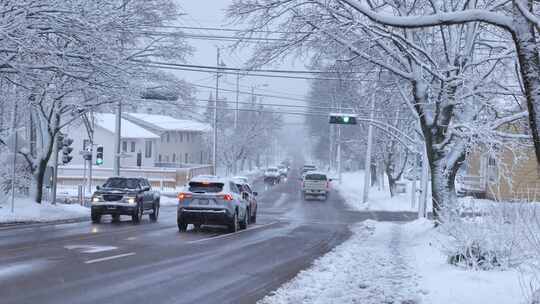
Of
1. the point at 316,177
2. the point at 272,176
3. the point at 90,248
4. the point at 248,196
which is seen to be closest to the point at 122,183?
the point at 248,196

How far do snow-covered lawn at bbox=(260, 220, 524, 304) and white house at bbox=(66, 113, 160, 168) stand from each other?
51.9m

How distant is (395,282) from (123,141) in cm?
6184

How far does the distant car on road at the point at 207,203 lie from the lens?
78.0ft

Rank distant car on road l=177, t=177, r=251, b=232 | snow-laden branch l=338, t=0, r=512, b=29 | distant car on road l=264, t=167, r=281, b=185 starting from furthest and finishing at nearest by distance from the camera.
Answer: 1. distant car on road l=264, t=167, r=281, b=185
2. distant car on road l=177, t=177, r=251, b=232
3. snow-laden branch l=338, t=0, r=512, b=29

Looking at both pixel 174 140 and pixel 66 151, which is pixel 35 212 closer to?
pixel 66 151

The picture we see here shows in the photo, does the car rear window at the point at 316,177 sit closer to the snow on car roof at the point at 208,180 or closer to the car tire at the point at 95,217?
the car tire at the point at 95,217

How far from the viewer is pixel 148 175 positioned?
6419 cm

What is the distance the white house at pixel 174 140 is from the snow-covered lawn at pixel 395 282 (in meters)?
67.1

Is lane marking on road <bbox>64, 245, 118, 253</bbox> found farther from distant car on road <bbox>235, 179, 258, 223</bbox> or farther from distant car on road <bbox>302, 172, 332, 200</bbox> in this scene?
distant car on road <bbox>302, 172, 332, 200</bbox>

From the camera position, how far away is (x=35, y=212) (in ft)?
96.1

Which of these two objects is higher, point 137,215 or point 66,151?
point 66,151

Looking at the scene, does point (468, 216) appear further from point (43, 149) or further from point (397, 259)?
point (43, 149)

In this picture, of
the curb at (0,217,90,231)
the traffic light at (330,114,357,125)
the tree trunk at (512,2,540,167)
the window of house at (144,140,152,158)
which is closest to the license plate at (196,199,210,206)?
the curb at (0,217,90,231)

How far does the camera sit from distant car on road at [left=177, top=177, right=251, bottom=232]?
2377cm
